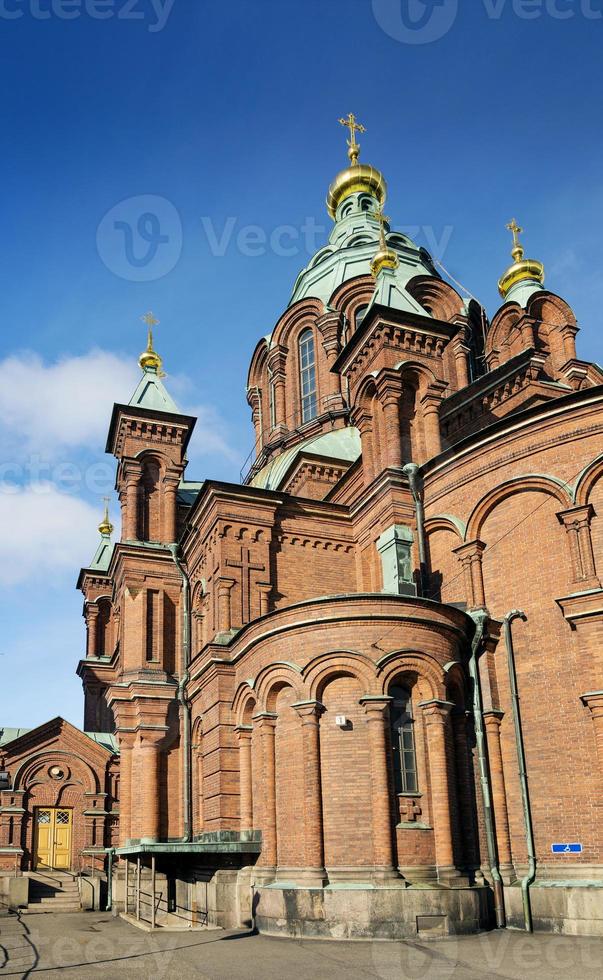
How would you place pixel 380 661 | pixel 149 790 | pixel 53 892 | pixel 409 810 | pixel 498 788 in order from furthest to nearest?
pixel 53 892 < pixel 149 790 < pixel 498 788 < pixel 380 661 < pixel 409 810

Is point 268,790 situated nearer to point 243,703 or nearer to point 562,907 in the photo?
point 243,703

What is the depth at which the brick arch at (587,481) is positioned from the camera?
1712cm

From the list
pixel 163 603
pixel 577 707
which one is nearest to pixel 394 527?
pixel 577 707

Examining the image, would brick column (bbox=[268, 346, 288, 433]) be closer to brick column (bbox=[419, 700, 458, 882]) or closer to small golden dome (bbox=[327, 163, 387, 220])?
small golden dome (bbox=[327, 163, 387, 220])

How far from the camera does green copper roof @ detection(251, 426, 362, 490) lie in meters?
27.2

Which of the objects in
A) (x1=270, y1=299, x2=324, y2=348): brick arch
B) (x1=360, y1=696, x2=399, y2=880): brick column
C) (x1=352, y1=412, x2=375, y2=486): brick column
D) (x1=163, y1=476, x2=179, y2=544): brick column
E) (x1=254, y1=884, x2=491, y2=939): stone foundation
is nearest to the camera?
(x1=254, y1=884, x2=491, y2=939): stone foundation

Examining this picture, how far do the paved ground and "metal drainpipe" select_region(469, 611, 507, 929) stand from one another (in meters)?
0.91

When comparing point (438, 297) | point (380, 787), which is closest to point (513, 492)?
point (380, 787)

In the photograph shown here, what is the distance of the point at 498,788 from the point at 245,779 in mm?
5106

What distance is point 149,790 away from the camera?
2319cm

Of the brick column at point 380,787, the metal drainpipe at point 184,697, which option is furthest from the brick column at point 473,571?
the metal drainpipe at point 184,697

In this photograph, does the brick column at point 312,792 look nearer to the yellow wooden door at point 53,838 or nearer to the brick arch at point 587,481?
the brick arch at point 587,481

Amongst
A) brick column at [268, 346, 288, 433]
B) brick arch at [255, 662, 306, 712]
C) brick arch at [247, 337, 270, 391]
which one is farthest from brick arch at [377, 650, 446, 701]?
A: brick arch at [247, 337, 270, 391]

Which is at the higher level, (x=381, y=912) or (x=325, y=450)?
(x=325, y=450)
